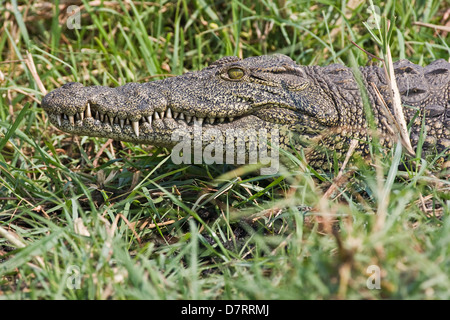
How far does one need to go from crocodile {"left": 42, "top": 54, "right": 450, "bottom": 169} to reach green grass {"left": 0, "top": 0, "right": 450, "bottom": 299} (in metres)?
0.30

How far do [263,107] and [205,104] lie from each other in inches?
16.2

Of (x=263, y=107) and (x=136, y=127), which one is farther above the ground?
(x=263, y=107)

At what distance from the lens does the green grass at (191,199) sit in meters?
2.35

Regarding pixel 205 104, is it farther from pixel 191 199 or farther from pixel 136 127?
pixel 191 199

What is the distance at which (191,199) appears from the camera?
385cm

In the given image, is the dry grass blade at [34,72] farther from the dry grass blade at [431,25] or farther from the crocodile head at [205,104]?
the dry grass blade at [431,25]

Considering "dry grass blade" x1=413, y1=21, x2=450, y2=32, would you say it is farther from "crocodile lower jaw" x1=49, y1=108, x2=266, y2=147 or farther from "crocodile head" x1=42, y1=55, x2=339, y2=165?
"crocodile lower jaw" x1=49, y1=108, x2=266, y2=147

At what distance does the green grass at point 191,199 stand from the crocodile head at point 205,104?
0.37 metres

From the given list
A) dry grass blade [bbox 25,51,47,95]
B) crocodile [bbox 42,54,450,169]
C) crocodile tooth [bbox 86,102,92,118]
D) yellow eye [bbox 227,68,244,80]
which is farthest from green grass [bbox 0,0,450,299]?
yellow eye [bbox 227,68,244,80]

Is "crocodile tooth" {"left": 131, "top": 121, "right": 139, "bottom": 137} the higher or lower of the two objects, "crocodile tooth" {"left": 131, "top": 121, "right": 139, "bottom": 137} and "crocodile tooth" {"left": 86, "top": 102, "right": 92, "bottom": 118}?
the lower

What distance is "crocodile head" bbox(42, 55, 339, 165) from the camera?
3.56 metres

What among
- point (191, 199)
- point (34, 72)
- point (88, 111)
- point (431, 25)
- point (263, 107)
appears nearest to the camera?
Result: point (88, 111)

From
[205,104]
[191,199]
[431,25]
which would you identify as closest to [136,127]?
[205,104]

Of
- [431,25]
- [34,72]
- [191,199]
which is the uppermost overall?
[431,25]
